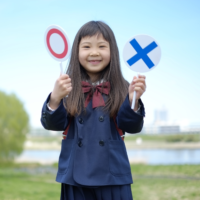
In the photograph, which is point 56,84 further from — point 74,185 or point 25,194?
point 25,194

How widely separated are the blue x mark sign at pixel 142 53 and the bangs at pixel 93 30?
0.19m

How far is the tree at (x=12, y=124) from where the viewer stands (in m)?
9.88

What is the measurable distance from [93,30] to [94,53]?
14 centimetres

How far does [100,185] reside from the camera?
1.47 metres

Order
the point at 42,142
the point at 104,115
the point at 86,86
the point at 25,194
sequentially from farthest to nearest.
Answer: the point at 42,142 < the point at 25,194 < the point at 86,86 < the point at 104,115

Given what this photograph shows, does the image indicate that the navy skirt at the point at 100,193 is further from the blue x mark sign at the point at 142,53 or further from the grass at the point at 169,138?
the grass at the point at 169,138

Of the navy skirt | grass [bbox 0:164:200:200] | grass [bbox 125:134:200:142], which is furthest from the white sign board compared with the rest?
grass [bbox 125:134:200:142]

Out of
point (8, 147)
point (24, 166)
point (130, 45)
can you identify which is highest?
point (130, 45)

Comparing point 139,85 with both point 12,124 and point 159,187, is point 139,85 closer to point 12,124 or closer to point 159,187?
point 159,187

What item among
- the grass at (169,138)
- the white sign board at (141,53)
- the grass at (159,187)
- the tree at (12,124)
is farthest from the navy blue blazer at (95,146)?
the tree at (12,124)

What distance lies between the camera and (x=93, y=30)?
1.67 meters

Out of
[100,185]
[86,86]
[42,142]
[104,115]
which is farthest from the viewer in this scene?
[42,142]

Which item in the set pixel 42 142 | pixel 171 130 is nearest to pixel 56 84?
pixel 171 130

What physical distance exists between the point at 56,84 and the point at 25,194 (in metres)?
4.24
